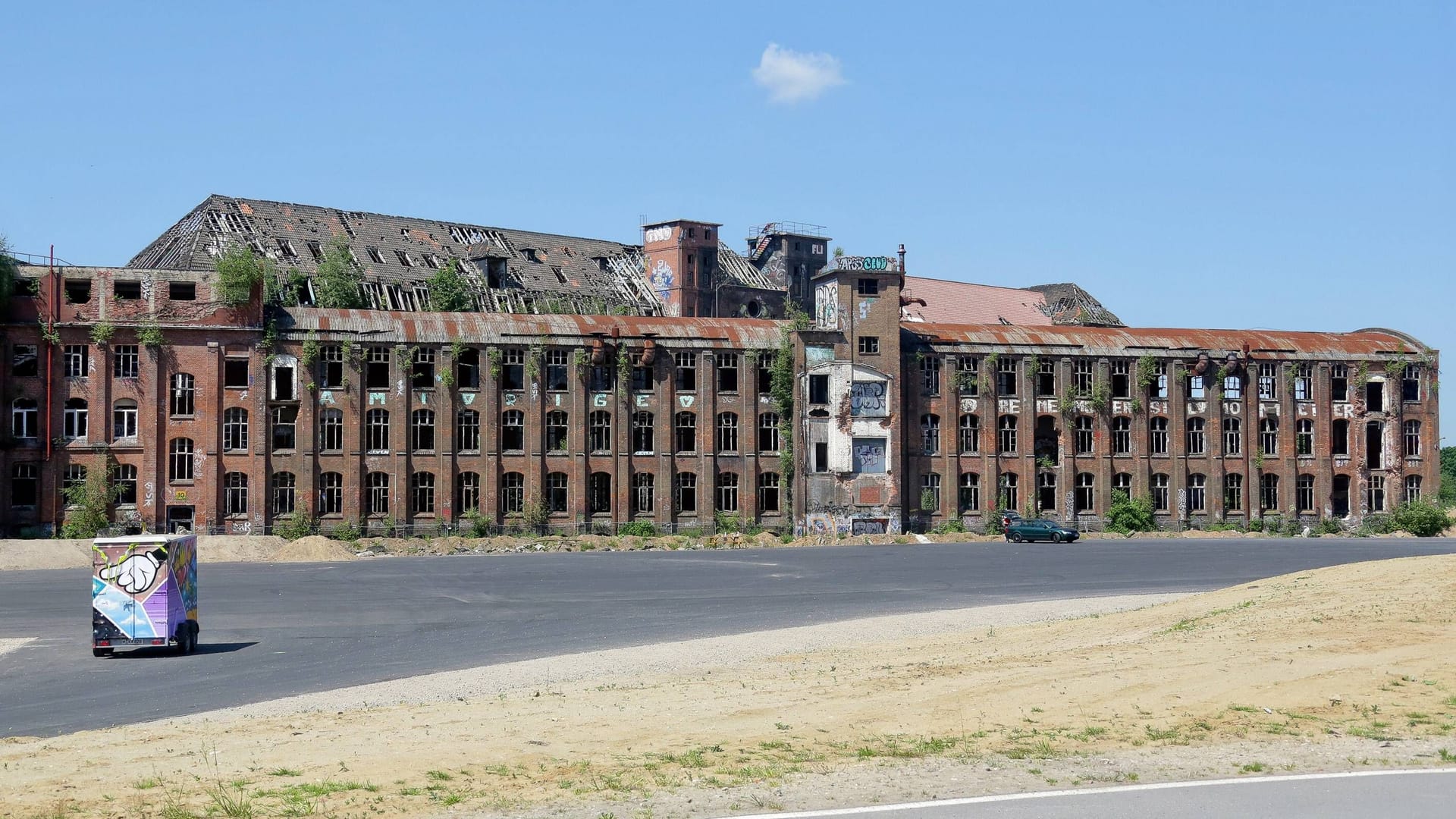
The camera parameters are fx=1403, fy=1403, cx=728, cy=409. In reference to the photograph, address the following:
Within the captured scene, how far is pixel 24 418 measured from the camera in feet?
196

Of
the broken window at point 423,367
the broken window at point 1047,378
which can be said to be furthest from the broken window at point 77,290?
the broken window at point 1047,378

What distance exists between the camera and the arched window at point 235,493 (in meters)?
61.6

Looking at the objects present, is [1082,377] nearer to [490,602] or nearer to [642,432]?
[642,432]

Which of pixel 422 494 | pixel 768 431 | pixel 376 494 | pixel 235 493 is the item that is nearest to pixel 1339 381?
pixel 768 431

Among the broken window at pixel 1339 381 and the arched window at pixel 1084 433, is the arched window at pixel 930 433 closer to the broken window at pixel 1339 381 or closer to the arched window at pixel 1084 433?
the arched window at pixel 1084 433

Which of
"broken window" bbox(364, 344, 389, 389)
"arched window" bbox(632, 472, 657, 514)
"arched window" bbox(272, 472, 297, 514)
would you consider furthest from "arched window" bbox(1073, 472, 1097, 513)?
"arched window" bbox(272, 472, 297, 514)

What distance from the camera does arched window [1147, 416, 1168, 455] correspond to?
7362 cm

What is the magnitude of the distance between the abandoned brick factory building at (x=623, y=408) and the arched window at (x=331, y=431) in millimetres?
103

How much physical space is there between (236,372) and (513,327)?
12648 millimetres

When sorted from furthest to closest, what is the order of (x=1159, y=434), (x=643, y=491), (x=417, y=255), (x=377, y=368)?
(x=417, y=255), (x=1159, y=434), (x=643, y=491), (x=377, y=368)

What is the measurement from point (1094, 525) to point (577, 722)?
5836 centimetres

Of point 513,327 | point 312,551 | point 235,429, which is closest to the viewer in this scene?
point 312,551

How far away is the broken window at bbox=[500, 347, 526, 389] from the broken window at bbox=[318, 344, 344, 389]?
24.0 ft

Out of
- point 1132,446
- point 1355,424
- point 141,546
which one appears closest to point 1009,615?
point 141,546
